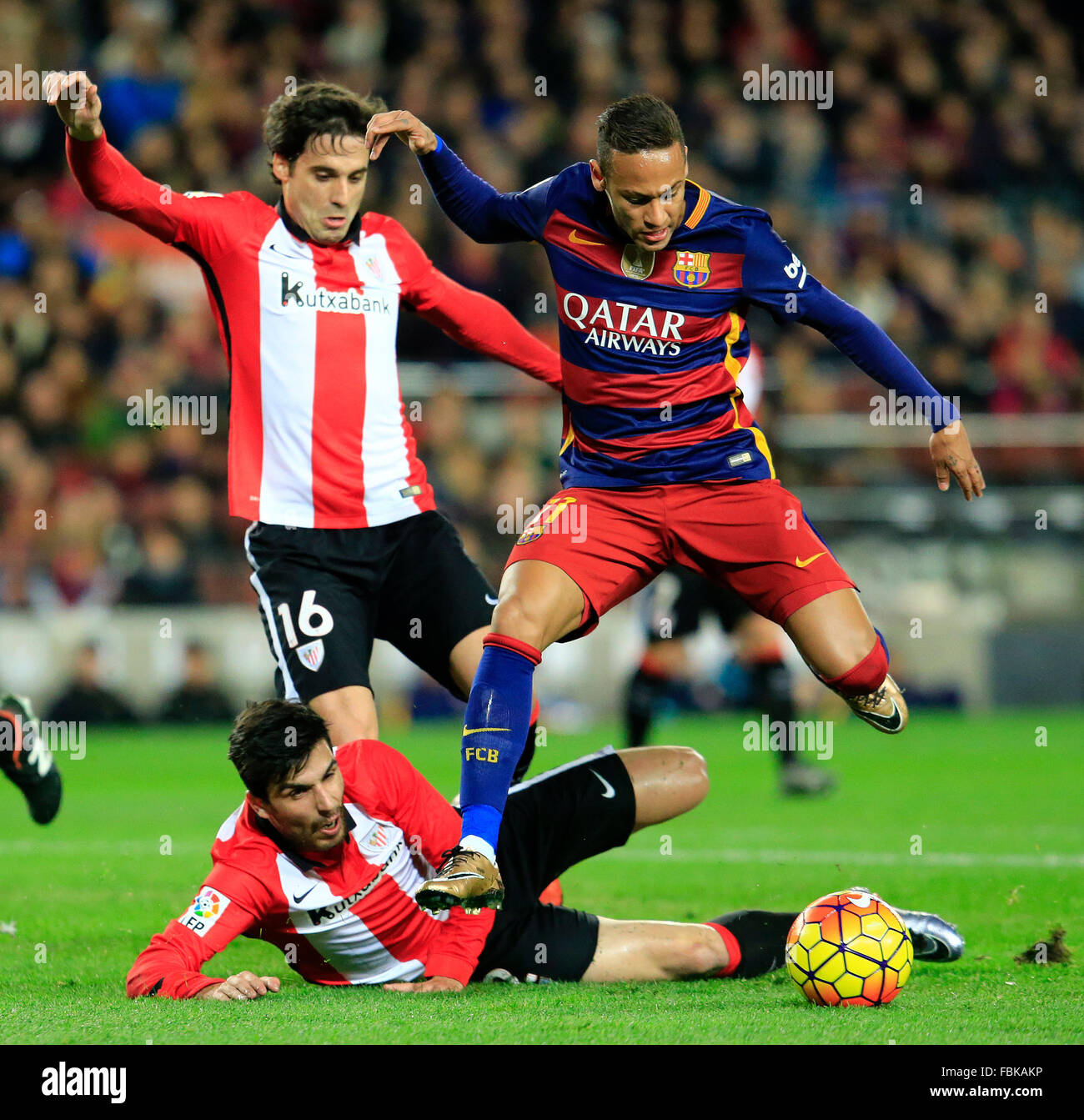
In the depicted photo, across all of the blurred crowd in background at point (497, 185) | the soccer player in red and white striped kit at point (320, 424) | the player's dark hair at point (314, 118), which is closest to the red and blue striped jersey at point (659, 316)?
the player's dark hair at point (314, 118)

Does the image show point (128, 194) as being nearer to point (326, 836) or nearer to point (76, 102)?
point (76, 102)

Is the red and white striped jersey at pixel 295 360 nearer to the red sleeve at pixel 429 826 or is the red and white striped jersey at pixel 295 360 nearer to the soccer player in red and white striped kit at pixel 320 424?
the soccer player in red and white striped kit at pixel 320 424

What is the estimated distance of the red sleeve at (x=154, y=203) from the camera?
4.93 meters

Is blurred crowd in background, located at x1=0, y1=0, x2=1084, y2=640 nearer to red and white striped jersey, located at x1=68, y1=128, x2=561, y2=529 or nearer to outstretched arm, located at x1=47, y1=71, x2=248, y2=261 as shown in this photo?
red and white striped jersey, located at x1=68, y1=128, x2=561, y2=529

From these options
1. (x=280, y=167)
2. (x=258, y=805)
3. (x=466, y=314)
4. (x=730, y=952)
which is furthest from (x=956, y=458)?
(x=280, y=167)

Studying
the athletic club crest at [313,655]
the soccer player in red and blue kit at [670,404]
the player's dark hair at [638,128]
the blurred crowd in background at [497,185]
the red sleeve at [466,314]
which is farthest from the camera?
the blurred crowd in background at [497,185]

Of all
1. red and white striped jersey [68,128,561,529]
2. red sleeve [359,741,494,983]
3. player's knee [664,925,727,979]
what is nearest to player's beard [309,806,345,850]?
red sleeve [359,741,494,983]

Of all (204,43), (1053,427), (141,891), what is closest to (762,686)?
(141,891)

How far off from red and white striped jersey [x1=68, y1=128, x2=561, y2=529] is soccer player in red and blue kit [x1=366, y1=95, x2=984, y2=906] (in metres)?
0.57

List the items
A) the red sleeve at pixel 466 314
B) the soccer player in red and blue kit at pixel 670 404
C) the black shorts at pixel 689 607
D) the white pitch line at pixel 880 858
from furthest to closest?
the black shorts at pixel 689 607 < the white pitch line at pixel 880 858 < the red sleeve at pixel 466 314 < the soccer player in red and blue kit at pixel 670 404

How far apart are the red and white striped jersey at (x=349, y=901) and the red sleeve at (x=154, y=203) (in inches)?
69.6

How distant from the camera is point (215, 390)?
12906 millimetres

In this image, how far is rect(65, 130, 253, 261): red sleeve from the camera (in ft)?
16.2

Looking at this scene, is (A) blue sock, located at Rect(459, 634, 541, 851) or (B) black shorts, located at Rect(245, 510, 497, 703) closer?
(A) blue sock, located at Rect(459, 634, 541, 851)
